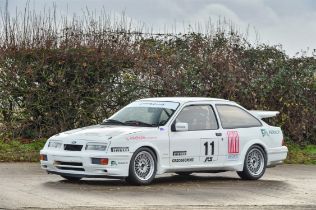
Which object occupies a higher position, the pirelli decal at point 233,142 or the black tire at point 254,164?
the pirelli decal at point 233,142

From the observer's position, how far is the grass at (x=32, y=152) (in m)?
21.2

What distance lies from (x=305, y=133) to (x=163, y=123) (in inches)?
388

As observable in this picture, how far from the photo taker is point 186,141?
658 inches

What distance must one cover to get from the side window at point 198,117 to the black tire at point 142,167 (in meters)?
1.16

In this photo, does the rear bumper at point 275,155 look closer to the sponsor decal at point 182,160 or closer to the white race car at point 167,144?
the white race car at point 167,144

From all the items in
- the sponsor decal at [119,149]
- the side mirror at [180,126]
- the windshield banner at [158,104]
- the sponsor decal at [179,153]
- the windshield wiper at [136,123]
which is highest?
the windshield banner at [158,104]

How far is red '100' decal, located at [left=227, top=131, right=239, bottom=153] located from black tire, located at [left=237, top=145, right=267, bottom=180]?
1.23ft

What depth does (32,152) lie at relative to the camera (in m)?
21.8

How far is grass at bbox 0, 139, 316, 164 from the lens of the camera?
835 inches

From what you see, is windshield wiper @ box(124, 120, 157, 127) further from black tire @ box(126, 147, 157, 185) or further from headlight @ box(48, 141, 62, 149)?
headlight @ box(48, 141, 62, 149)

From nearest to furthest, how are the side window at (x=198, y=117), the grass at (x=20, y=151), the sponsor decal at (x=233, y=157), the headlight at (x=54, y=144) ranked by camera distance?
the headlight at (x=54, y=144) → the side window at (x=198, y=117) → the sponsor decal at (x=233, y=157) → the grass at (x=20, y=151)

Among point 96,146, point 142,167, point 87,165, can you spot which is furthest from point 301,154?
point 87,165

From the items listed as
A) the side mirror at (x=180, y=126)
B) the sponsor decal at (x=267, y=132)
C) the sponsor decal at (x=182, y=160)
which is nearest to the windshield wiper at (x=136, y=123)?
the side mirror at (x=180, y=126)

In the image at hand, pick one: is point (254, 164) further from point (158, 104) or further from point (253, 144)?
point (158, 104)
